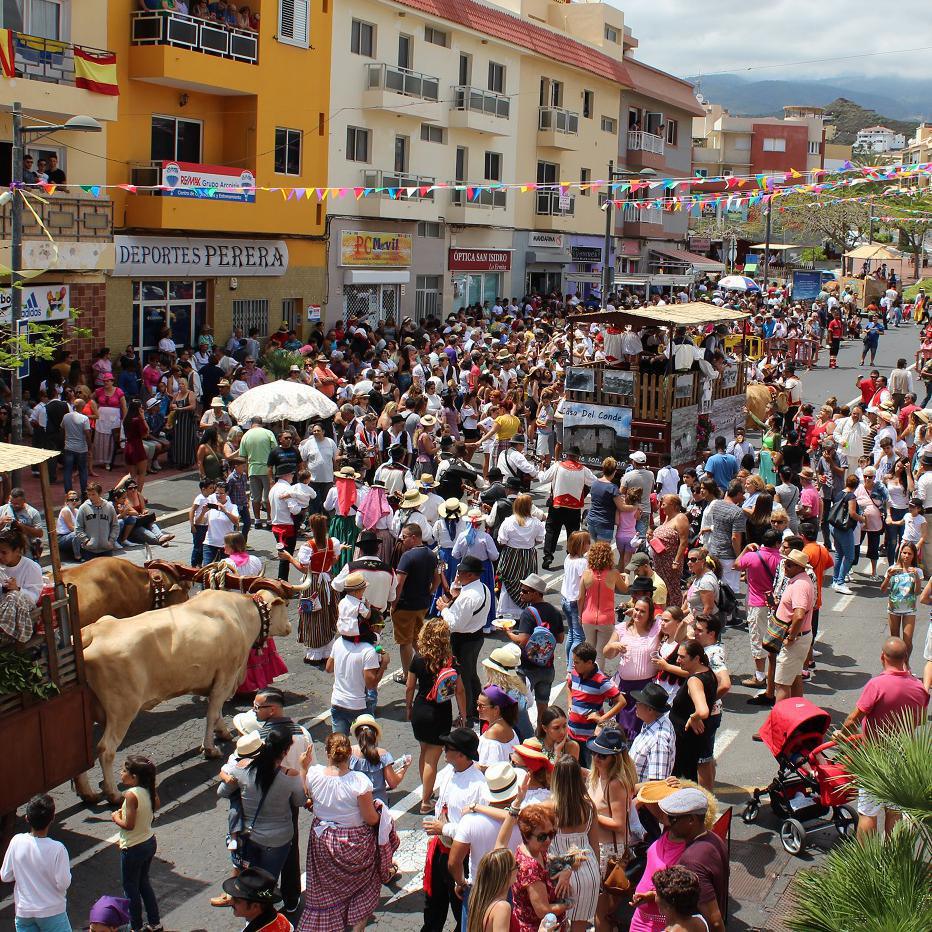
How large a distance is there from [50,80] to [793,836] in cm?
1918

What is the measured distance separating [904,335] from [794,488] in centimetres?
3328

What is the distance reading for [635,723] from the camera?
8.68 metres

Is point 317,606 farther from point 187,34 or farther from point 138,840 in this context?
point 187,34

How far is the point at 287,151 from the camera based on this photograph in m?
29.2

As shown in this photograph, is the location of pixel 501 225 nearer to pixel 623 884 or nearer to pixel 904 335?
pixel 904 335

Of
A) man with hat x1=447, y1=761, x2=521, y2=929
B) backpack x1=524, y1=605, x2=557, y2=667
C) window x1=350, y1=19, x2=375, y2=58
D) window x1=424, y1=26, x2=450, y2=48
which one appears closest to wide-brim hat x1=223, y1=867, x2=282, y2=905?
man with hat x1=447, y1=761, x2=521, y2=929

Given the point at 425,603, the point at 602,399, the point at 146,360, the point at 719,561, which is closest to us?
the point at 425,603

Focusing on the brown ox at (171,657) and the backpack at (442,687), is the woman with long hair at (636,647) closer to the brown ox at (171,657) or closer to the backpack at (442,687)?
the backpack at (442,687)

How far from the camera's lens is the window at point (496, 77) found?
39.2 m

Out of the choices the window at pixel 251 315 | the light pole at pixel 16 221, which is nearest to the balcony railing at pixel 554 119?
the window at pixel 251 315

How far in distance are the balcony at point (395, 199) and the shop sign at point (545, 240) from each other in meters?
8.09

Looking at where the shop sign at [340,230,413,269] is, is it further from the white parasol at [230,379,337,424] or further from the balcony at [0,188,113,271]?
the white parasol at [230,379,337,424]

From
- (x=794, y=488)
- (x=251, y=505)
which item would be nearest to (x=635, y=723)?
(x=794, y=488)

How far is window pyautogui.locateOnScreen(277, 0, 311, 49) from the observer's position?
2823cm
